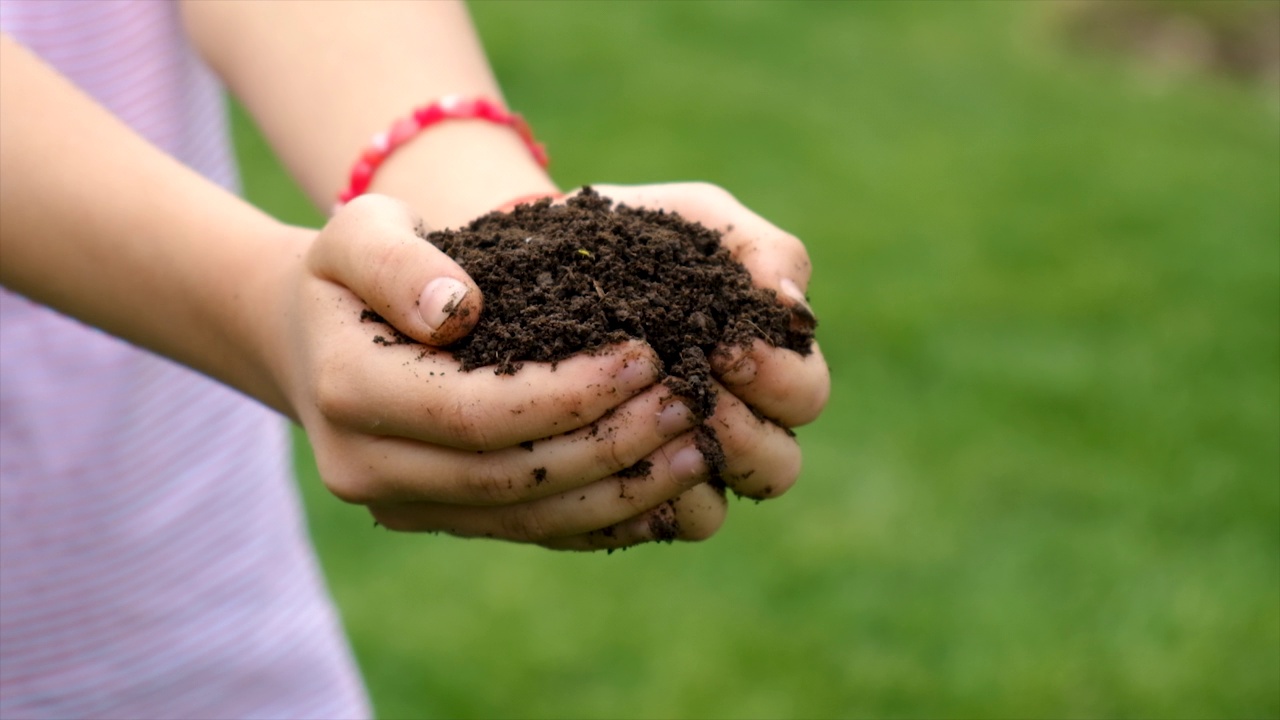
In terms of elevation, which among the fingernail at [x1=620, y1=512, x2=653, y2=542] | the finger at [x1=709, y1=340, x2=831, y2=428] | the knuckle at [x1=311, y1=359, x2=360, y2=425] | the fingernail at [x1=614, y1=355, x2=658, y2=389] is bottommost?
the fingernail at [x1=620, y1=512, x2=653, y2=542]

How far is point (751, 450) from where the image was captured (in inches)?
67.0

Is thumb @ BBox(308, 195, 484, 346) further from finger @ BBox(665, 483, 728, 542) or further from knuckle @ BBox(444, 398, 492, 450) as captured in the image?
finger @ BBox(665, 483, 728, 542)

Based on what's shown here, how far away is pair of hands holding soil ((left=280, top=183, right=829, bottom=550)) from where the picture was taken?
152 cm

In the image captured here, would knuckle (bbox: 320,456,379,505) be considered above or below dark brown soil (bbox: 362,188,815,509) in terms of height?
below

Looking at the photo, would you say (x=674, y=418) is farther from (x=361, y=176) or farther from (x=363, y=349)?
(x=361, y=176)

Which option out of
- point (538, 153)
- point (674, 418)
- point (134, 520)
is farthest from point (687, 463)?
point (134, 520)

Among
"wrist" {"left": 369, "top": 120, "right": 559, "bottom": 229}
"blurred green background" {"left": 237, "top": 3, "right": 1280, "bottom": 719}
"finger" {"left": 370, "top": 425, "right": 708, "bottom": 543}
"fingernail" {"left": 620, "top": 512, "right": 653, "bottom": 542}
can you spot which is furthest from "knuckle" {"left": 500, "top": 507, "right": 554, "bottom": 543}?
"blurred green background" {"left": 237, "top": 3, "right": 1280, "bottom": 719}

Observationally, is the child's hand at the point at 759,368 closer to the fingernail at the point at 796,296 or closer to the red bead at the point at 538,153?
the fingernail at the point at 796,296

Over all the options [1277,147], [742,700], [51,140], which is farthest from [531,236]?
[1277,147]

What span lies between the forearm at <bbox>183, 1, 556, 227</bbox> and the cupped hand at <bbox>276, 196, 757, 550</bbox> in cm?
34

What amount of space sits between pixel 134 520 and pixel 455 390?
33.6 inches

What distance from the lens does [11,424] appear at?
1974 millimetres

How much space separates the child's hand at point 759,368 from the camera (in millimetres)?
1680

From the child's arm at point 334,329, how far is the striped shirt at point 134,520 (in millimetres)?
374
